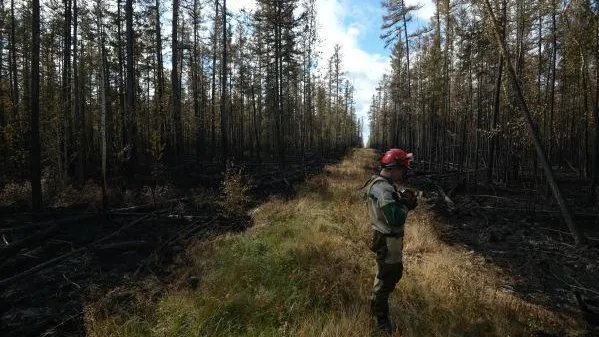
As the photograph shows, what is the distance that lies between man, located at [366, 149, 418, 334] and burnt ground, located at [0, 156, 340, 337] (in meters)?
3.52

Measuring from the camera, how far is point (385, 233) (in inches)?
169

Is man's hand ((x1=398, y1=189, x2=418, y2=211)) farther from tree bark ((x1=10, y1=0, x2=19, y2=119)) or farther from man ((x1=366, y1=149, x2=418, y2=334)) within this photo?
tree bark ((x1=10, y1=0, x2=19, y2=119))

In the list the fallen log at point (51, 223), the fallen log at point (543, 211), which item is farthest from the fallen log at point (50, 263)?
the fallen log at point (543, 211)

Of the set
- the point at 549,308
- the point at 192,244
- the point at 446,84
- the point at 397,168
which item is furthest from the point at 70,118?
the point at 446,84

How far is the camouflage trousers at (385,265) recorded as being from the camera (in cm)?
427

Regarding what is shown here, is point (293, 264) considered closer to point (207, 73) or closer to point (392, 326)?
point (392, 326)

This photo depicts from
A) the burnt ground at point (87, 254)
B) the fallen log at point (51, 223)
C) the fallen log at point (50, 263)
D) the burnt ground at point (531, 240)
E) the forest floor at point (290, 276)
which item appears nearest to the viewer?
the forest floor at point (290, 276)

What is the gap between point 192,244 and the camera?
859 cm

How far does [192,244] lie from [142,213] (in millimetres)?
3835

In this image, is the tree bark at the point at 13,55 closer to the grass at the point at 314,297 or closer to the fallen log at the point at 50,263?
the fallen log at the point at 50,263

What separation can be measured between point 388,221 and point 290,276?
226 cm

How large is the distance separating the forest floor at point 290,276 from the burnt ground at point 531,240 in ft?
0.15

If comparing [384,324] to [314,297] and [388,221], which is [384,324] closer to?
[314,297]

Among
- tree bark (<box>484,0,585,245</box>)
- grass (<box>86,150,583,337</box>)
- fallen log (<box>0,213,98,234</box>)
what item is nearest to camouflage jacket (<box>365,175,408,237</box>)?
grass (<box>86,150,583,337</box>)
